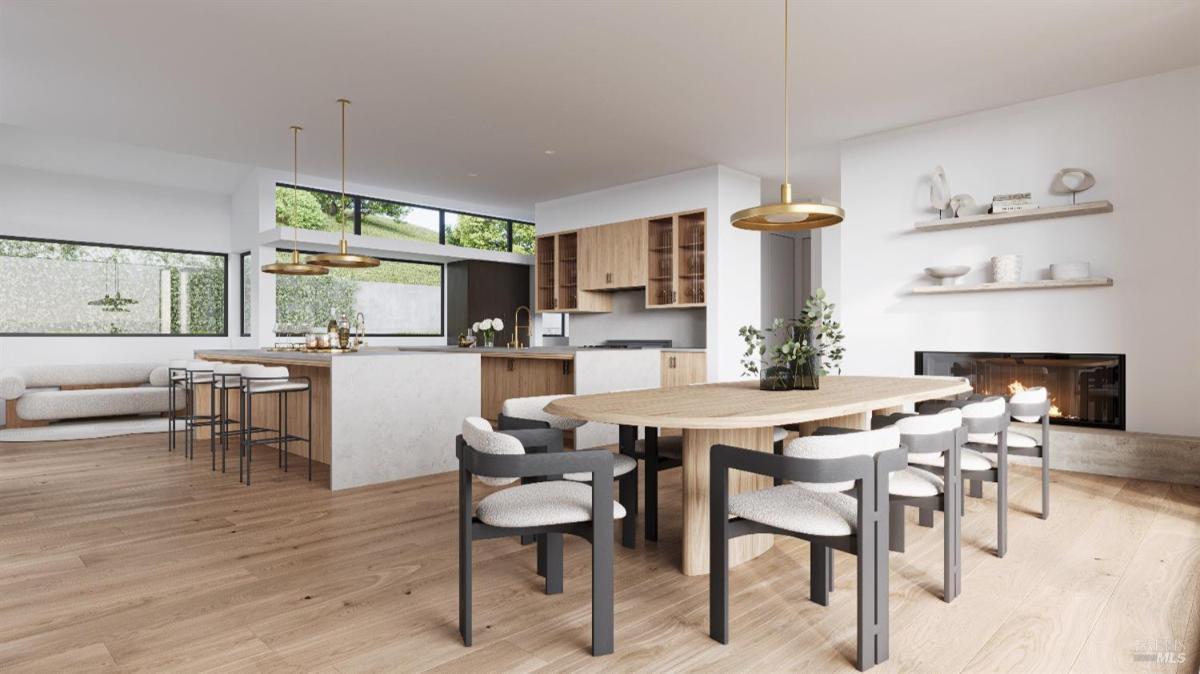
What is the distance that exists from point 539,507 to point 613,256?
6010 millimetres

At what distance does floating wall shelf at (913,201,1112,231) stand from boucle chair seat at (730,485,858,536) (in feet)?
12.6

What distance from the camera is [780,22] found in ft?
12.4

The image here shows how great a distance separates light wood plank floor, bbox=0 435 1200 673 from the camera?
1979mm

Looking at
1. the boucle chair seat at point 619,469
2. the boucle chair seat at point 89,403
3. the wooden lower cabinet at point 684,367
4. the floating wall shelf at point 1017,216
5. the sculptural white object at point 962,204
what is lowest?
the boucle chair seat at point 89,403

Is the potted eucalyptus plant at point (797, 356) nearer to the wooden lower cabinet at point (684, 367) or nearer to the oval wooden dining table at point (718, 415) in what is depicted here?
the oval wooden dining table at point (718, 415)

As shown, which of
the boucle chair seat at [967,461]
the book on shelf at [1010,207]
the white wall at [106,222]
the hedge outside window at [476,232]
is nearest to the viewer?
the boucle chair seat at [967,461]

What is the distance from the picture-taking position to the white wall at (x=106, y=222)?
6.84 meters

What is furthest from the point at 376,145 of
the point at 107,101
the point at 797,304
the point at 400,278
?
the point at 797,304

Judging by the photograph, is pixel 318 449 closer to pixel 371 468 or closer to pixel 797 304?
pixel 371 468

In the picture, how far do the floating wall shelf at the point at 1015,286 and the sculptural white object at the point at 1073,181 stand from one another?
62cm

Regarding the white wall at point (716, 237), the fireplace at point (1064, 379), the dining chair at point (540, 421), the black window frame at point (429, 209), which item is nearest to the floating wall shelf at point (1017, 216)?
the fireplace at point (1064, 379)

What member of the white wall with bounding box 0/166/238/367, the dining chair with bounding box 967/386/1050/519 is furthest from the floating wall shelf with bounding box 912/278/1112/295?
the white wall with bounding box 0/166/238/367

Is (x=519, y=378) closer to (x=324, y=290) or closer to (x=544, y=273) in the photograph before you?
(x=544, y=273)

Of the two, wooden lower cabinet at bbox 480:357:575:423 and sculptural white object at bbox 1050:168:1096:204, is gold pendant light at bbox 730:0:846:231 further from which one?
wooden lower cabinet at bbox 480:357:575:423
